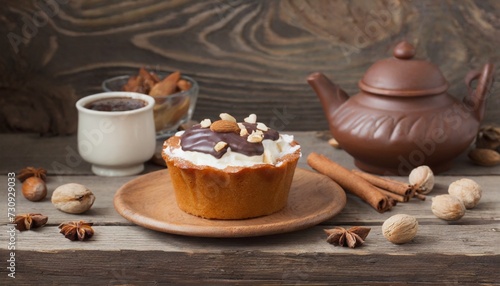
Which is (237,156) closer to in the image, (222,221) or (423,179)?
(222,221)

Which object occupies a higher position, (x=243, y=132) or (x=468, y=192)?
(x=243, y=132)

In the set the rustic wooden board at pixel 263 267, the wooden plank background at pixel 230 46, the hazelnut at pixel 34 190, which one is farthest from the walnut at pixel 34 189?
the wooden plank background at pixel 230 46

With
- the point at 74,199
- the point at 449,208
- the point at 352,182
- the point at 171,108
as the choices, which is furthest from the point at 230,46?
the point at 449,208

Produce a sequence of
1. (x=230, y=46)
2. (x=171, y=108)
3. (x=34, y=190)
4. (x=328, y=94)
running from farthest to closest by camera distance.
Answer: (x=230, y=46) < (x=171, y=108) < (x=328, y=94) < (x=34, y=190)

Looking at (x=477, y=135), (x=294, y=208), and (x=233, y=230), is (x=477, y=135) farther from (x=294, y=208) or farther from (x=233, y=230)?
(x=233, y=230)

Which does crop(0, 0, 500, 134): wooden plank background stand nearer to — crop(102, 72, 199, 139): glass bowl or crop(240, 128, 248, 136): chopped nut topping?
crop(102, 72, 199, 139): glass bowl

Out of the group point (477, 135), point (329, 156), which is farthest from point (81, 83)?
point (477, 135)

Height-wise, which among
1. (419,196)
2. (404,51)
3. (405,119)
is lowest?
(419,196)

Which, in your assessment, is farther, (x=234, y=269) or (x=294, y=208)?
(x=294, y=208)
